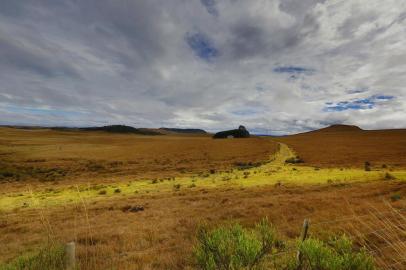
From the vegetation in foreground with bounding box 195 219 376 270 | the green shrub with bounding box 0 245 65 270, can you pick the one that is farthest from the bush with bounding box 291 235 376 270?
the green shrub with bounding box 0 245 65 270

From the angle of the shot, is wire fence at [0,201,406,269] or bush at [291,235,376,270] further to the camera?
wire fence at [0,201,406,269]

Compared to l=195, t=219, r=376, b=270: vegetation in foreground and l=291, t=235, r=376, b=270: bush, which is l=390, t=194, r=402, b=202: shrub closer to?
l=195, t=219, r=376, b=270: vegetation in foreground

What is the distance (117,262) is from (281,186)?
16.6 meters

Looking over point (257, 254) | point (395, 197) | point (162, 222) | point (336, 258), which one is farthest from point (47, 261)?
point (395, 197)

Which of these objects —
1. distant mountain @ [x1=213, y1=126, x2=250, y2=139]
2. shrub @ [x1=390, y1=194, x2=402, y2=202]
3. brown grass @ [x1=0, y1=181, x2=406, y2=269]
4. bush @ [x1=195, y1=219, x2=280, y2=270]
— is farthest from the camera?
distant mountain @ [x1=213, y1=126, x2=250, y2=139]

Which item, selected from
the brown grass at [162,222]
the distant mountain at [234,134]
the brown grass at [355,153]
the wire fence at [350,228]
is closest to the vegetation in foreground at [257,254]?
the wire fence at [350,228]

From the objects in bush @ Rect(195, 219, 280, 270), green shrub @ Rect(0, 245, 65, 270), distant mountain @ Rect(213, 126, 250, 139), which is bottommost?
green shrub @ Rect(0, 245, 65, 270)

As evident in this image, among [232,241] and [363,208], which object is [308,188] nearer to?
[363,208]

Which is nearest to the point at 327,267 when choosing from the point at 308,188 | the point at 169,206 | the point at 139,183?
the point at 169,206

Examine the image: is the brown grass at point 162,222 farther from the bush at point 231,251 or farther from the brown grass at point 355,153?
the brown grass at point 355,153

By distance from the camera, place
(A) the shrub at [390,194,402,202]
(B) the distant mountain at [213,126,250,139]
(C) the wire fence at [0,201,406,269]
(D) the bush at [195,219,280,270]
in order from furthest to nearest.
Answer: (B) the distant mountain at [213,126,250,139], (A) the shrub at [390,194,402,202], (C) the wire fence at [0,201,406,269], (D) the bush at [195,219,280,270]

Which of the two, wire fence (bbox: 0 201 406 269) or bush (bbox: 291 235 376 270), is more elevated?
bush (bbox: 291 235 376 270)

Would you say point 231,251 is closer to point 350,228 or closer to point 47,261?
point 47,261

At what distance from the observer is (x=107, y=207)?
16672 millimetres
